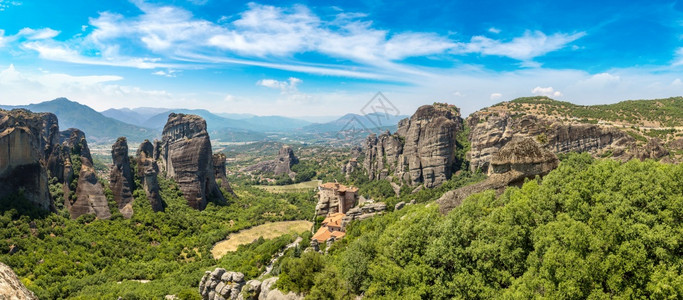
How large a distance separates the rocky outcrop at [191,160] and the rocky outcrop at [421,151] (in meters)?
43.7

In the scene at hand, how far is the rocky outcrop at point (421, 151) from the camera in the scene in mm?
77312

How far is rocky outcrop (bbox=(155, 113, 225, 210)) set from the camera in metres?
71.6

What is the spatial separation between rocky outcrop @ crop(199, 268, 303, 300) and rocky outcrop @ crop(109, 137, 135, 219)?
3474cm

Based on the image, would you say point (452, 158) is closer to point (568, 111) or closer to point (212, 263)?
point (568, 111)

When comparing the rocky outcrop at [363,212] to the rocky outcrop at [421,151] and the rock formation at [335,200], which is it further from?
the rocky outcrop at [421,151]

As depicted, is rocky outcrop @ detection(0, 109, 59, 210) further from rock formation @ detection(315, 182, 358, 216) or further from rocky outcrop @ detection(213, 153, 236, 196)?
rocky outcrop @ detection(213, 153, 236, 196)

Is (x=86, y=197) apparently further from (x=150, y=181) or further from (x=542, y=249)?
(x=542, y=249)

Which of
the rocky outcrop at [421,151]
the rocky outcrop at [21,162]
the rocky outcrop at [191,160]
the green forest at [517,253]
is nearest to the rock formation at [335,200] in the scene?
the green forest at [517,253]

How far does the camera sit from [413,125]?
3440 inches

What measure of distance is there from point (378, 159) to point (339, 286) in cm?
7857

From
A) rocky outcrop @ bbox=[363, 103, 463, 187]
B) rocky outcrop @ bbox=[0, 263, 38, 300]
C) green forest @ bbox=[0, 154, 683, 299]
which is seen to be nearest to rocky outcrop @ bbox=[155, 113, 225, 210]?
green forest @ bbox=[0, 154, 683, 299]

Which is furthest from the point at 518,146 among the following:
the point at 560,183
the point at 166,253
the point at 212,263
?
the point at 166,253

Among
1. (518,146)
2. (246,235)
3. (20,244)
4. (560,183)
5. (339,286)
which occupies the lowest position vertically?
(246,235)

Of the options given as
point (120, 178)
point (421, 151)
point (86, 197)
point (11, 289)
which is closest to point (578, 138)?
point (421, 151)
